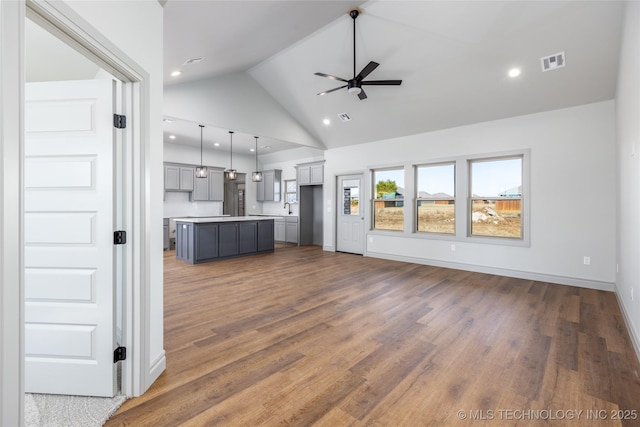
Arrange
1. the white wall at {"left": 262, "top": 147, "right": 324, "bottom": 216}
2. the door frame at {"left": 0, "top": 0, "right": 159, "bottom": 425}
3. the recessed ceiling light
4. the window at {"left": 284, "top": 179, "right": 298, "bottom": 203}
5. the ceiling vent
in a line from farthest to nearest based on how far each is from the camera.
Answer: the window at {"left": 284, "top": 179, "right": 298, "bottom": 203}, the white wall at {"left": 262, "top": 147, "right": 324, "bottom": 216}, the recessed ceiling light, the ceiling vent, the door frame at {"left": 0, "top": 0, "right": 159, "bottom": 425}

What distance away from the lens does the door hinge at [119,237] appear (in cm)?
177

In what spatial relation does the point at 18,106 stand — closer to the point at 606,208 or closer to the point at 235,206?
the point at 606,208

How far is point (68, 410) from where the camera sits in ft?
5.54

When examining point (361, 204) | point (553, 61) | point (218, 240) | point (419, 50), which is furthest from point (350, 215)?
point (553, 61)

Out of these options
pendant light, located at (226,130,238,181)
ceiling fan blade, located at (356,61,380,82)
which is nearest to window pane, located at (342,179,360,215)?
pendant light, located at (226,130,238,181)

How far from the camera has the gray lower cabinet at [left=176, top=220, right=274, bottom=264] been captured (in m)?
5.98

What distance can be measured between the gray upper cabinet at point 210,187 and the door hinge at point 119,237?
7110 mm

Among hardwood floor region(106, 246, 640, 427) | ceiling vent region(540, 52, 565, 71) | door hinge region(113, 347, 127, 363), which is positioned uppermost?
ceiling vent region(540, 52, 565, 71)

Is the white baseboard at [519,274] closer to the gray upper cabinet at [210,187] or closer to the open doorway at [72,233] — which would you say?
the open doorway at [72,233]

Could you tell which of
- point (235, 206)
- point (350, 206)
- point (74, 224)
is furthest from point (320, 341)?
point (235, 206)

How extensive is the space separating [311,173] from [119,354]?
22.4 ft

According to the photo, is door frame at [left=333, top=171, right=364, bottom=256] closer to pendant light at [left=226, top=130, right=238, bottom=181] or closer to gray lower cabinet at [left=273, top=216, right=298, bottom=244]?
gray lower cabinet at [left=273, top=216, right=298, bottom=244]

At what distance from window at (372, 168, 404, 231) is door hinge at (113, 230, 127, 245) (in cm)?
566

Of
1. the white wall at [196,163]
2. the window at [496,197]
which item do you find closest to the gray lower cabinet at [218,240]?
the white wall at [196,163]
